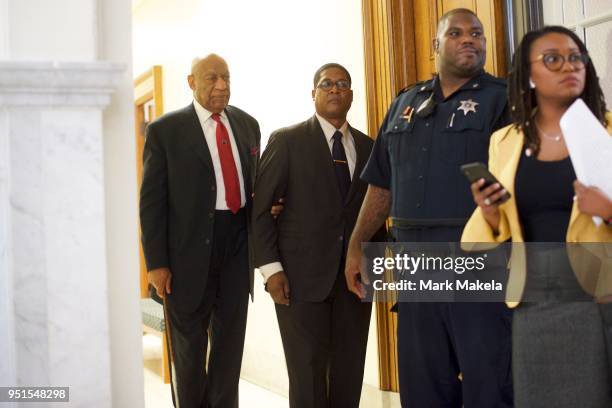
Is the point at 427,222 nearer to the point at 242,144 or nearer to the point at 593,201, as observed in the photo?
the point at 593,201

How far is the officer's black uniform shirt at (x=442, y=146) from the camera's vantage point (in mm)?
2395

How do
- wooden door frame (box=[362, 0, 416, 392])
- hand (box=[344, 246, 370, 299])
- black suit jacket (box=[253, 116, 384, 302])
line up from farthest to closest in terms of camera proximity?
wooden door frame (box=[362, 0, 416, 392])
black suit jacket (box=[253, 116, 384, 302])
hand (box=[344, 246, 370, 299])

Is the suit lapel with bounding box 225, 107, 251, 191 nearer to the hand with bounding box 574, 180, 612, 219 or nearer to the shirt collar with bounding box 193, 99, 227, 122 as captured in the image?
the shirt collar with bounding box 193, 99, 227, 122

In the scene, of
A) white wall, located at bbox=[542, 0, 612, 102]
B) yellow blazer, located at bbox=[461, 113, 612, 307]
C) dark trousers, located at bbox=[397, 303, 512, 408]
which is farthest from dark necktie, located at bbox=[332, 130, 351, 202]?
yellow blazer, located at bbox=[461, 113, 612, 307]

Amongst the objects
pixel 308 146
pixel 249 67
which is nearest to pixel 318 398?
pixel 308 146

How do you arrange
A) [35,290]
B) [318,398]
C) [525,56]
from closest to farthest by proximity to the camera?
[525,56]
[35,290]
[318,398]

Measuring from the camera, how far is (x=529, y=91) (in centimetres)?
195

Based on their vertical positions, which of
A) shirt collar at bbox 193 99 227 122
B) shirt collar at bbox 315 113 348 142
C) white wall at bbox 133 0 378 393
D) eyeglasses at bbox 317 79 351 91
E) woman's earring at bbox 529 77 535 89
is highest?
white wall at bbox 133 0 378 393

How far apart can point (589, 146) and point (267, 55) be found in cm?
336

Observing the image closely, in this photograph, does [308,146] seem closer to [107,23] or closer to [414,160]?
[414,160]

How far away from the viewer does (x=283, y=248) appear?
307 centimetres

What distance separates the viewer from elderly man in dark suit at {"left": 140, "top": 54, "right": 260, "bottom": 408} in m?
3.06

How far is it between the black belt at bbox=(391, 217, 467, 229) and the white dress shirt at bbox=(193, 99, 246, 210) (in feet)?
2.81

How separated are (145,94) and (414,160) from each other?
15.8 ft
